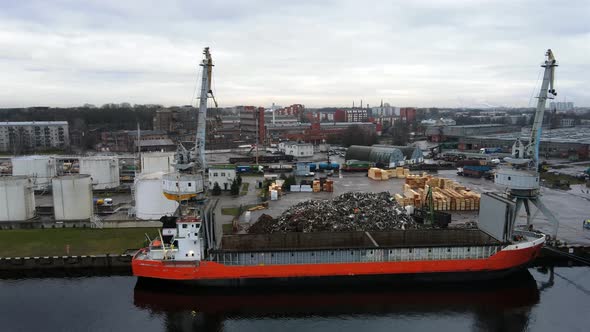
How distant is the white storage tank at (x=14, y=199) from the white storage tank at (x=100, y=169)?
9.53 meters

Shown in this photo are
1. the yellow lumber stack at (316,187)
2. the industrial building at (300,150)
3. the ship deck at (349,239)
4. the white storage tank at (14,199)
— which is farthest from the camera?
the industrial building at (300,150)

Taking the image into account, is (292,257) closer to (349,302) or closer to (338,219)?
(349,302)

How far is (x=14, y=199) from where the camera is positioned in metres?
24.2

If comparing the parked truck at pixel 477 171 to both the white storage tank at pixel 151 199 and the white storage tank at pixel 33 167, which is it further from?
the white storage tank at pixel 33 167

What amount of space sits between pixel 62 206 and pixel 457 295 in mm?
21569

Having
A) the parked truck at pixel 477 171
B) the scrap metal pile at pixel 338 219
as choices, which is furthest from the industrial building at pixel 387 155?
the scrap metal pile at pixel 338 219

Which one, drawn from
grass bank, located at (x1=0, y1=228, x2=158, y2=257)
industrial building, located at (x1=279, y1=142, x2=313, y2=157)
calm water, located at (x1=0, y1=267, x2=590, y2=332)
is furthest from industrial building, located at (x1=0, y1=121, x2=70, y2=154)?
calm water, located at (x1=0, y1=267, x2=590, y2=332)

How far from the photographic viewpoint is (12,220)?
2434 centimetres

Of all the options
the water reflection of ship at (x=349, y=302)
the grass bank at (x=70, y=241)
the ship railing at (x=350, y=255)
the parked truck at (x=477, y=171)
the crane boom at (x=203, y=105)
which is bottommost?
the water reflection of ship at (x=349, y=302)

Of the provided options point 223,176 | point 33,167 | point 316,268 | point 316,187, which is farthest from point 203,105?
point 33,167

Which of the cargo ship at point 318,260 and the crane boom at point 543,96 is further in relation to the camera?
the crane boom at point 543,96

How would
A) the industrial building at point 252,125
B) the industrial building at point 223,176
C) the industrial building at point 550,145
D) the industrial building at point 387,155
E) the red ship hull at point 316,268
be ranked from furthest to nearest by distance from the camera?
1. the industrial building at point 252,125
2. the industrial building at point 550,145
3. the industrial building at point 387,155
4. the industrial building at point 223,176
5. the red ship hull at point 316,268

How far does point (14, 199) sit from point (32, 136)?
48801 millimetres

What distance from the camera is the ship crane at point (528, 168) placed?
18.1 m
